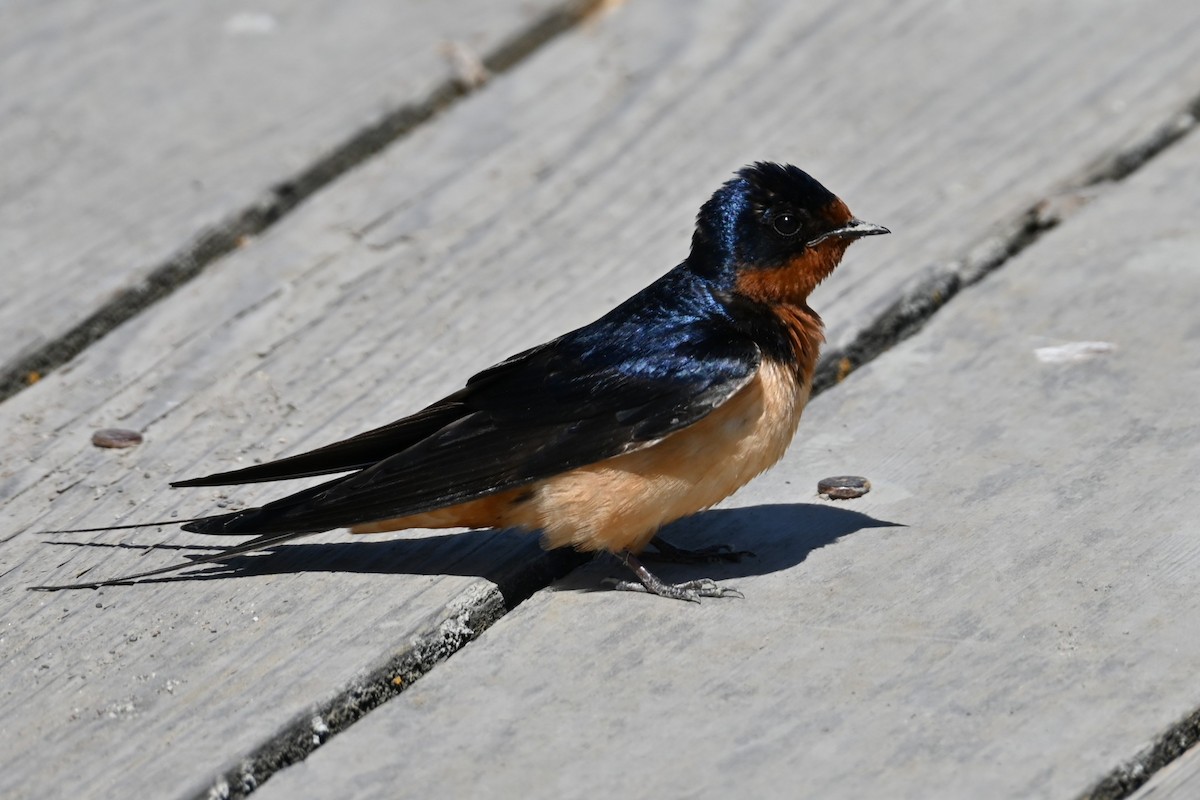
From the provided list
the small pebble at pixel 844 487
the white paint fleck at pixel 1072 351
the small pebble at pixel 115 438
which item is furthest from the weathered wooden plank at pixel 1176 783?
the small pebble at pixel 115 438

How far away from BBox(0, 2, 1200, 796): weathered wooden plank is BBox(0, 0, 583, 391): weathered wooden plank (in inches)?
4.8

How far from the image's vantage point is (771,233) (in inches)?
117

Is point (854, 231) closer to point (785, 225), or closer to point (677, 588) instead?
point (785, 225)

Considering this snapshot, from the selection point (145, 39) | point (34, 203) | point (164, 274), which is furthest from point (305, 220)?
point (145, 39)

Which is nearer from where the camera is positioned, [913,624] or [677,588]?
[913,624]

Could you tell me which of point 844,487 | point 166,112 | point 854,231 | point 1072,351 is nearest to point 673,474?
point 844,487

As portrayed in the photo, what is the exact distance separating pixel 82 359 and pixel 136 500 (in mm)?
508

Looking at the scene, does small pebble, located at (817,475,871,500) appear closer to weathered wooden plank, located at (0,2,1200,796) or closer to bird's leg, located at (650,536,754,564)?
bird's leg, located at (650,536,754,564)

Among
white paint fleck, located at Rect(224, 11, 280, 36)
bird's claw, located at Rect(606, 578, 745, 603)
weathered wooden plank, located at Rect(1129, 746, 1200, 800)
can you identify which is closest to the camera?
weathered wooden plank, located at Rect(1129, 746, 1200, 800)

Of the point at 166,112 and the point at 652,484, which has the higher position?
the point at 166,112

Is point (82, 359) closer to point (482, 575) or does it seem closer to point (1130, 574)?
point (482, 575)

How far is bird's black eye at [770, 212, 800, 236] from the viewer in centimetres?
298

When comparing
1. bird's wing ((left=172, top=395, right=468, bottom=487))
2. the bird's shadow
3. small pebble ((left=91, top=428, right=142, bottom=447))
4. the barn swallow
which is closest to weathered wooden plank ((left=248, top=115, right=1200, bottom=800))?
the bird's shadow

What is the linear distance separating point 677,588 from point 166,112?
2039mm
